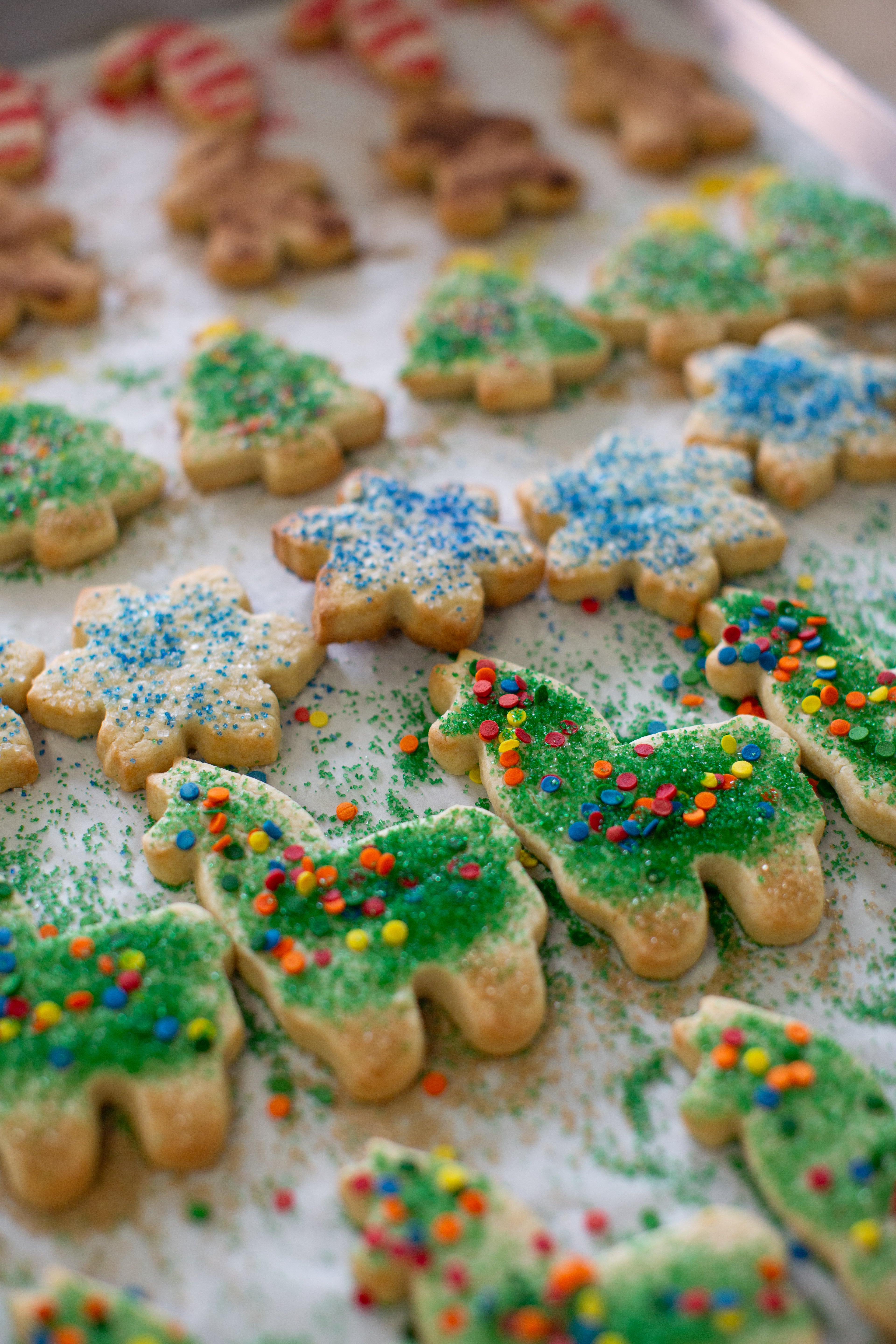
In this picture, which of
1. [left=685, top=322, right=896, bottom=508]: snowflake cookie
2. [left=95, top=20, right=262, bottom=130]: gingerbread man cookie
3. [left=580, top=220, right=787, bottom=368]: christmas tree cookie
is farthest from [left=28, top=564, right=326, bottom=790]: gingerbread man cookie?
[left=95, top=20, right=262, bottom=130]: gingerbread man cookie

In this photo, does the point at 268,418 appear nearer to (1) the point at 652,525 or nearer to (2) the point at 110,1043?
(1) the point at 652,525

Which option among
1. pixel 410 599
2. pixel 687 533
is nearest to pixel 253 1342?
pixel 410 599

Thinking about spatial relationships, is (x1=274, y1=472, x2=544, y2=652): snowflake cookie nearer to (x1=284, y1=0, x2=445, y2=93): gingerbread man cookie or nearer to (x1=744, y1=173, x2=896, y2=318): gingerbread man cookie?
(x1=744, y1=173, x2=896, y2=318): gingerbread man cookie

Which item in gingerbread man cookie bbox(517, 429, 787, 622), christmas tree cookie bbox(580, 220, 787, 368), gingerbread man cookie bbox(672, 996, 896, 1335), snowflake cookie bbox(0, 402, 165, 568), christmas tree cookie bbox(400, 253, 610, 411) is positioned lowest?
gingerbread man cookie bbox(672, 996, 896, 1335)

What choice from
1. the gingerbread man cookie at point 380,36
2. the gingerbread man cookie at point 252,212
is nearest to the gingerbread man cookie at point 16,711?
Result: the gingerbread man cookie at point 252,212

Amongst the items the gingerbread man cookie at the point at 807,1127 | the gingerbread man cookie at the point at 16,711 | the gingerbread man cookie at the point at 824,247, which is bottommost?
the gingerbread man cookie at the point at 16,711

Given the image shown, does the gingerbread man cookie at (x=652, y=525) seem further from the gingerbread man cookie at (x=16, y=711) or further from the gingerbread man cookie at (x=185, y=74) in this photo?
the gingerbread man cookie at (x=185, y=74)
